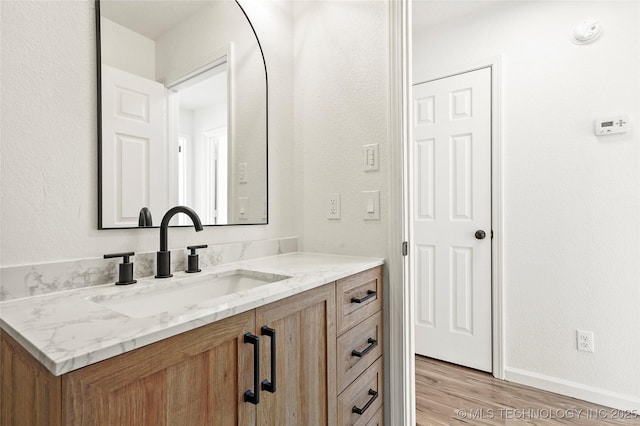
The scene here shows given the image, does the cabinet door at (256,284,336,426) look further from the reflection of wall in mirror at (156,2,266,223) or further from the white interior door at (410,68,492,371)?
the white interior door at (410,68,492,371)

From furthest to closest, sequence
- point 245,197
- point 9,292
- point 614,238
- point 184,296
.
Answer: point 614,238 < point 245,197 < point 184,296 < point 9,292

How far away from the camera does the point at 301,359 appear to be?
938 mm

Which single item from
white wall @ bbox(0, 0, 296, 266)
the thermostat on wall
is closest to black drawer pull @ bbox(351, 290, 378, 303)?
white wall @ bbox(0, 0, 296, 266)

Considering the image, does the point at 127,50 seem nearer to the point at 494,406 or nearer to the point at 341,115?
the point at 341,115

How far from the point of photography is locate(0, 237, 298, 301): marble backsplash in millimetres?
822

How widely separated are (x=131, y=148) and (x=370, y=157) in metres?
0.93

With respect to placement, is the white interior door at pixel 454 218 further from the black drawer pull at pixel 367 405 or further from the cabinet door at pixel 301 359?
the cabinet door at pixel 301 359

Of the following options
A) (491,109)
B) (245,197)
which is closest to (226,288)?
(245,197)

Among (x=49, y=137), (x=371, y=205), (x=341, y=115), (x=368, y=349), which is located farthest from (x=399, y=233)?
(x=49, y=137)

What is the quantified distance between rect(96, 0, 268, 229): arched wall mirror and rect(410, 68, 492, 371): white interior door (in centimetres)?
133

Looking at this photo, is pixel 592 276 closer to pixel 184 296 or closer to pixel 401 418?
pixel 401 418

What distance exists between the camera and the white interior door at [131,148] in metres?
1.02

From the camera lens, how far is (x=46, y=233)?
0.89m

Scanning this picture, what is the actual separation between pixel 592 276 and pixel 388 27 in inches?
69.3
